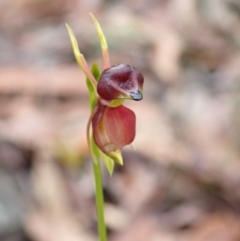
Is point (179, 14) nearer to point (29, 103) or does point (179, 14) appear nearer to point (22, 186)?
point (29, 103)

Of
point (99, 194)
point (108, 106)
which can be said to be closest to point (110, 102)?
point (108, 106)

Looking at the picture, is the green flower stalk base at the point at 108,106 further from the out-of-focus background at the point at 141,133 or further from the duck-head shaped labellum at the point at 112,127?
the out-of-focus background at the point at 141,133

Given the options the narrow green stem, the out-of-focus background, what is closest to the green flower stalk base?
the narrow green stem

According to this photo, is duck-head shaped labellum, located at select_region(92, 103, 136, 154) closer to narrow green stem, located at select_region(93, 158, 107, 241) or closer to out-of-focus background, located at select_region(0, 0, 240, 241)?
narrow green stem, located at select_region(93, 158, 107, 241)

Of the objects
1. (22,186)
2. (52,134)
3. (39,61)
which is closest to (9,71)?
(39,61)

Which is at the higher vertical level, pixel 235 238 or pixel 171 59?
pixel 171 59

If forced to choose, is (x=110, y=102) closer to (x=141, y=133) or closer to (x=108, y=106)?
(x=108, y=106)
